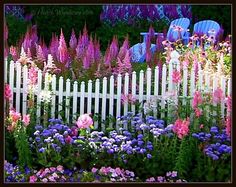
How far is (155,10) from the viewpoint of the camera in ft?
40.1

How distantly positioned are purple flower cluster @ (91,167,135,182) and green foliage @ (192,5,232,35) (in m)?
7.17

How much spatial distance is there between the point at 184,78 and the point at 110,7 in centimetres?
693

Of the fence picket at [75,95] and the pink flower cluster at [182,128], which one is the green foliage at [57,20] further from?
the pink flower cluster at [182,128]

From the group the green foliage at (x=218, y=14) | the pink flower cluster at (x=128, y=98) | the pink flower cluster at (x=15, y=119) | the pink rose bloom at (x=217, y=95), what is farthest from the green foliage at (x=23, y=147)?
the green foliage at (x=218, y=14)

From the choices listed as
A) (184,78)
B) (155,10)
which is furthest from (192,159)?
(155,10)

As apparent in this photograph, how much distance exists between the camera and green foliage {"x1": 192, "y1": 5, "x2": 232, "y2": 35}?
38.0 feet

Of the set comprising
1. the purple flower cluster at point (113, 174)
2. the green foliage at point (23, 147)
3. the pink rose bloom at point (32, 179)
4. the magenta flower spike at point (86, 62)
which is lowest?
the pink rose bloom at point (32, 179)

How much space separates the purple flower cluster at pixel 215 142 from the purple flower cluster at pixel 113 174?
0.64 m

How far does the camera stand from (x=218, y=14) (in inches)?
460

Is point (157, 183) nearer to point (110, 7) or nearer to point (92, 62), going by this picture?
point (92, 62)

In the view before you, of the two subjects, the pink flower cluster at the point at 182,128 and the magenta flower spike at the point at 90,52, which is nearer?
the pink flower cluster at the point at 182,128

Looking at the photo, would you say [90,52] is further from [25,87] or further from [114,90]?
[25,87]

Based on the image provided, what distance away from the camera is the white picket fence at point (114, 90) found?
5.50m

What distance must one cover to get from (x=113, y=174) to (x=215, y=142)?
919 mm
